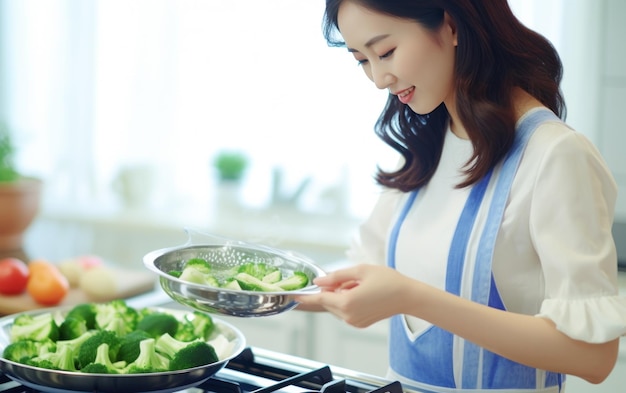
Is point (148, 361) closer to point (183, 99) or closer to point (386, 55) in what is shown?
point (386, 55)

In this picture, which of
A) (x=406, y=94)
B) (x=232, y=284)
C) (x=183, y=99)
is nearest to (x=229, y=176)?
(x=183, y=99)

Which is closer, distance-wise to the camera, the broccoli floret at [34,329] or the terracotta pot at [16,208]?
the broccoli floret at [34,329]

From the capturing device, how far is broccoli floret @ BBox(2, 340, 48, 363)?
116cm

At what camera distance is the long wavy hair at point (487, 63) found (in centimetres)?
120

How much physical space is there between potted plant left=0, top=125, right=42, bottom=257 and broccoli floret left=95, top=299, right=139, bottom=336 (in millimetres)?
939

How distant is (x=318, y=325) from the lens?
2.10 meters

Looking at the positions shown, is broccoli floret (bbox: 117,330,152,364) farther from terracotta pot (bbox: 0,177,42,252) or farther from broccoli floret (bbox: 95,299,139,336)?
terracotta pot (bbox: 0,177,42,252)

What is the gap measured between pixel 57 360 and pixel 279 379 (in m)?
0.30

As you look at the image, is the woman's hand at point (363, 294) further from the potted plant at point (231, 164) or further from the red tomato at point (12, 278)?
the potted plant at point (231, 164)

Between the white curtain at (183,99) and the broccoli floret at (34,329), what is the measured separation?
1424 mm

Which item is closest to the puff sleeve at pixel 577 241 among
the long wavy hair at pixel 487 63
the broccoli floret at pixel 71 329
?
the long wavy hair at pixel 487 63

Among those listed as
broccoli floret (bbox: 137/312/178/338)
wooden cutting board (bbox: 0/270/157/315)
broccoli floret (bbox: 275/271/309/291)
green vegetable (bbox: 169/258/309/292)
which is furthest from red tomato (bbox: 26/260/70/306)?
broccoli floret (bbox: 275/271/309/291)

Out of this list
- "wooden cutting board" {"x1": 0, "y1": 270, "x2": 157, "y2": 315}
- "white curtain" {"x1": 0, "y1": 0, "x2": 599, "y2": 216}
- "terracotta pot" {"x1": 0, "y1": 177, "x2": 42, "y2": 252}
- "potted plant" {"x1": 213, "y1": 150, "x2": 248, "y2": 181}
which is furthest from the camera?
"potted plant" {"x1": 213, "y1": 150, "x2": 248, "y2": 181}

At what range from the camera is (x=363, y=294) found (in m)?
1.10
